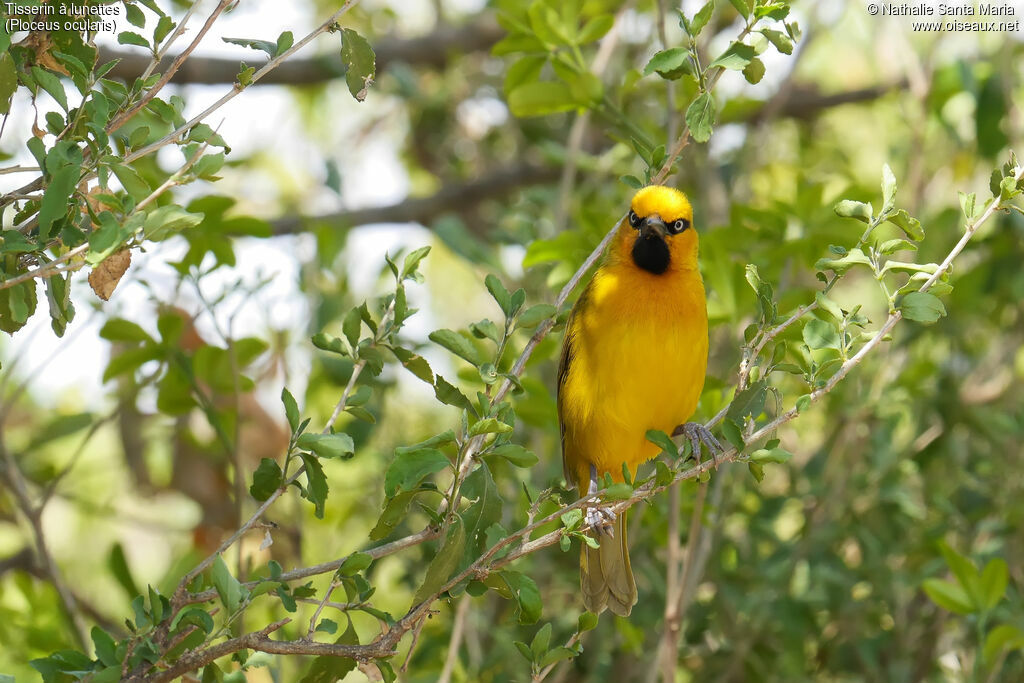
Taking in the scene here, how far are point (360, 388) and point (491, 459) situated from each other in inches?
12.7

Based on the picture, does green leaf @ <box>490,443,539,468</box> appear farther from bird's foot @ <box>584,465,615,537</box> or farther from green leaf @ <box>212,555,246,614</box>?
green leaf @ <box>212,555,246,614</box>

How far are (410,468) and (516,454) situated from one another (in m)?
0.21

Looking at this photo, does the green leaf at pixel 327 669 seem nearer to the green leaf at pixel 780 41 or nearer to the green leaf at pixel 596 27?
the green leaf at pixel 780 41

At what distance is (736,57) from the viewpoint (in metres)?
2.19

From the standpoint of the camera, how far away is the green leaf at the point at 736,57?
7.12 feet

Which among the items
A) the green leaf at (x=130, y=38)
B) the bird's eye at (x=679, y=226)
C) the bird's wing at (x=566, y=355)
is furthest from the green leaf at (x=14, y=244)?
the bird's eye at (x=679, y=226)

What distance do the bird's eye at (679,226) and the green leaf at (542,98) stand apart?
0.52 metres

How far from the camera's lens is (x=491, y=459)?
2.22 m

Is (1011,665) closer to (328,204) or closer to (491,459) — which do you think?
(491,459)

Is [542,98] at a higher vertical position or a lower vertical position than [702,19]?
lower

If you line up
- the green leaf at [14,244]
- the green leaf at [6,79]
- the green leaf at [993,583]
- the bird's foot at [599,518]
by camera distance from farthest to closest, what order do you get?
the green leaf at [993,583]
the bird's foot at [599,518]
the green leaf at [6,79]
the green leaf at [14,244]

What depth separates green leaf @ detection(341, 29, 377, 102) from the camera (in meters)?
2.11

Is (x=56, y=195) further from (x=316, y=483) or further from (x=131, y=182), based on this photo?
(x=316, y=483)

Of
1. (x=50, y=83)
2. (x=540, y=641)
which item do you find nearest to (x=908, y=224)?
(x=540, y=641)
